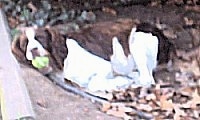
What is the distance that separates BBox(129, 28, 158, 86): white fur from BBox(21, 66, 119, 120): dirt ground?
389 millimetres

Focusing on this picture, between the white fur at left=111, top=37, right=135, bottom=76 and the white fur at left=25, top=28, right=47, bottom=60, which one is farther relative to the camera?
the white fur at left=25, top=28, right=47, bottom=60

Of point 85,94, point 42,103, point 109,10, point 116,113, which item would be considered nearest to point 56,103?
point 42,103

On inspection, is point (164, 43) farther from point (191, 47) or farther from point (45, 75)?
point (45, 75)

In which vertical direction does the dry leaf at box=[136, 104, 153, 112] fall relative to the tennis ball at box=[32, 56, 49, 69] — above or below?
below

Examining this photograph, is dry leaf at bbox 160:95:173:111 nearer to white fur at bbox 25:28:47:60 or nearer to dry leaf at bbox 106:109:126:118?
dry leaf at bbox 106:109:126:118

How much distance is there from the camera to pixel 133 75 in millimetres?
3516

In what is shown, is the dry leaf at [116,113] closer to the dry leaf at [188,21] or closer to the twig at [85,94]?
the twig at [85,94]

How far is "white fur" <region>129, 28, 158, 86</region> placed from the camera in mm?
3477

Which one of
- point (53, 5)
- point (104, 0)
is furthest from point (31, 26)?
point (104, 0)

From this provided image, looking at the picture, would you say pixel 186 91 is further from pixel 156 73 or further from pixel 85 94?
pixel 85 94

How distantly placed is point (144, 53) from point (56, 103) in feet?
2.19

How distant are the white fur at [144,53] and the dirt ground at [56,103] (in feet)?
1.28

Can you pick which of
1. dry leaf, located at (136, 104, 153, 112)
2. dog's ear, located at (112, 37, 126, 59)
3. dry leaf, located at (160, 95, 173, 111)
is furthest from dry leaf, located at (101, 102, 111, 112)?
dog's ear, located at (112, 37, 126, 59)

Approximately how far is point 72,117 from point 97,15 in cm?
129
